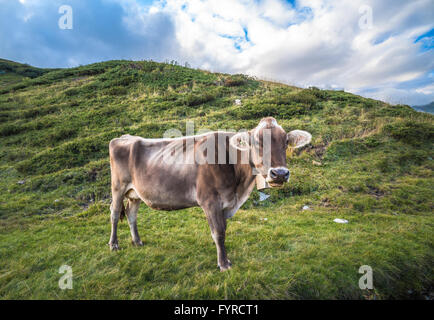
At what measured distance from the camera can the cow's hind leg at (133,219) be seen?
14.3 feet

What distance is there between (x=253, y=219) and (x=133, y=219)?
316 centimetres

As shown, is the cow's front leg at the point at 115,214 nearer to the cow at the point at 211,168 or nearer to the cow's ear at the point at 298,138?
the cow at the point at 211,168

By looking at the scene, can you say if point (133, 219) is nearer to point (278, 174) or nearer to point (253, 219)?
point (253, 219)

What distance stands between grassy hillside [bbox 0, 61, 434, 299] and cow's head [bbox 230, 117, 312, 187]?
5.35 feet

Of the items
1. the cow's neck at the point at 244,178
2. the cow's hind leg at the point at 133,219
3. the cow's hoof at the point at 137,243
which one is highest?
the cow's neck at the point at 244,178

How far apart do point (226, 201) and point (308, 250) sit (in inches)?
79.9

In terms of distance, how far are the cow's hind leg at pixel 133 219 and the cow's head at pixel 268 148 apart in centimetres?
277

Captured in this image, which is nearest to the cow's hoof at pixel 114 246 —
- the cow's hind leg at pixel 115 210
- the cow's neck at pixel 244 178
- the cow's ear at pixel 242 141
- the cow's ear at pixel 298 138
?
the cow's hind leg at pixel 115 210

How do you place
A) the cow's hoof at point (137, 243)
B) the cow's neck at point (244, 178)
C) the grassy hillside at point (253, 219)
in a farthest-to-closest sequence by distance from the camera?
the cow's hoof at point (137, 243) < the cow's neck at point (244, 178) < the grassy hillside at point (253, 219)

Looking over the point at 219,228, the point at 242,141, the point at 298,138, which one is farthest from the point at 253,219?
the point at 242,141

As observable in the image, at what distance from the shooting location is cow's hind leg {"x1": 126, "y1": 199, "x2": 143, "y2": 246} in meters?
4.36

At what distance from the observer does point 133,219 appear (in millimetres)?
4402
